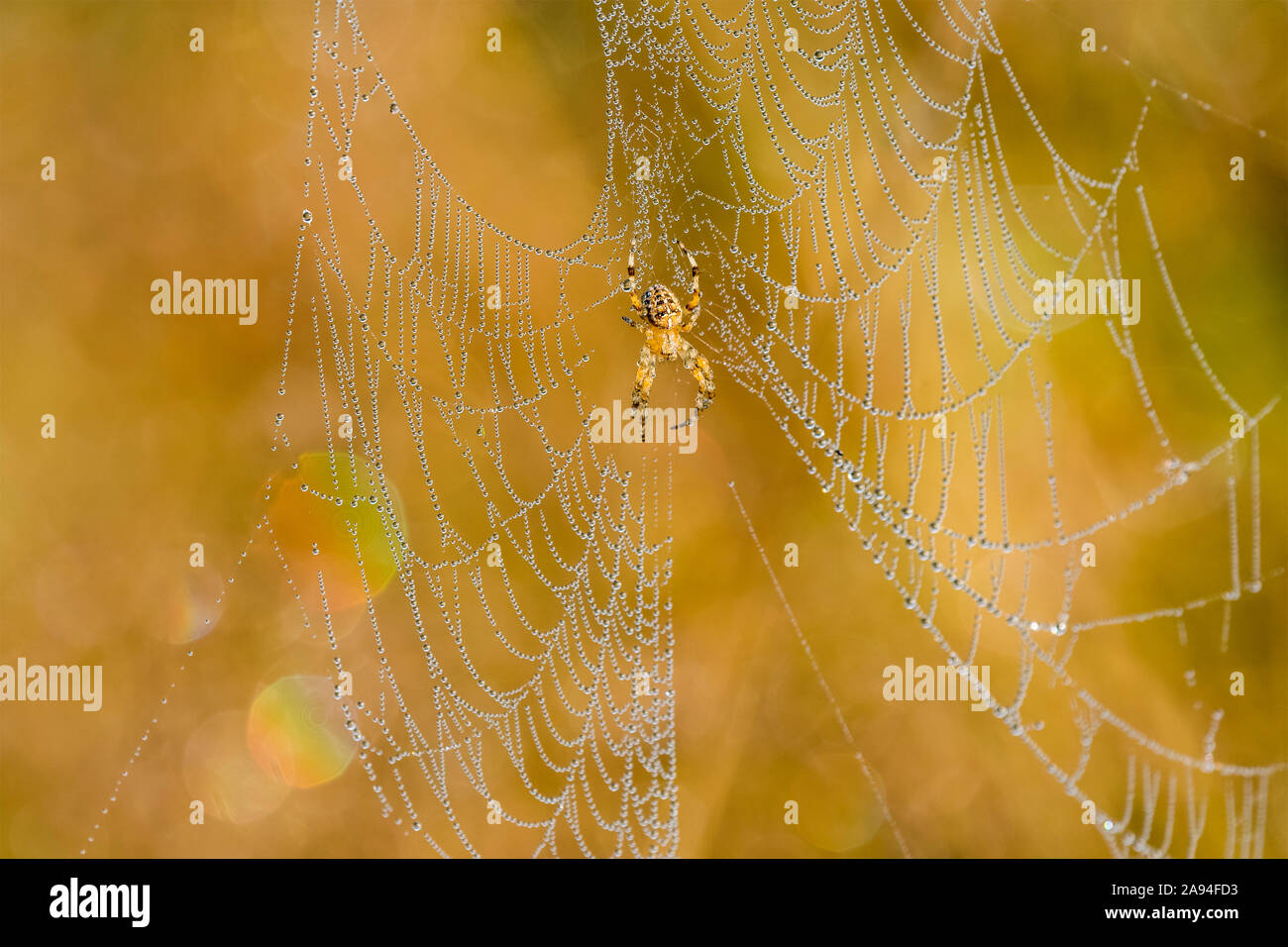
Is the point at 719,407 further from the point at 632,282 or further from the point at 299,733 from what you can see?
the point at 299,733

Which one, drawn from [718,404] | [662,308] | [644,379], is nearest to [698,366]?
[644,379]

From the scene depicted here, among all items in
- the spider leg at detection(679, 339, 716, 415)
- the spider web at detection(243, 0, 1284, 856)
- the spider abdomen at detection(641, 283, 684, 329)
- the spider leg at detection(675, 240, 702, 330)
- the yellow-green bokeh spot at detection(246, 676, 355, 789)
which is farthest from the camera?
the yellow-green bokeh spot at detection(246, 676, 355, 789)

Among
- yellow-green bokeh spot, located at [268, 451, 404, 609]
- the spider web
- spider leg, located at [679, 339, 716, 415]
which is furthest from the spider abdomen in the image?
yellow-green bokeh spot, located at [268, 451, 404, 609]

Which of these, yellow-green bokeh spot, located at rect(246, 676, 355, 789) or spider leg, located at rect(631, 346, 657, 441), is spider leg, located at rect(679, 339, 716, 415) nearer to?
spider leg, located at rect(631, 346, 657, 441)

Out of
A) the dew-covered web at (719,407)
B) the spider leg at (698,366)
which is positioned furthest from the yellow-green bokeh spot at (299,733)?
the spider leg at (698,366)

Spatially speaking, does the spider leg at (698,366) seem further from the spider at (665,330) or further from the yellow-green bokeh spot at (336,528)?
the yellow-green bokeh spot at (336,528)

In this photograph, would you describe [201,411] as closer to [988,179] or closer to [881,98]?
[881,98]

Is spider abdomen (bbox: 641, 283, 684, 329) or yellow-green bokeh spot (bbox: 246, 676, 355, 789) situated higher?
spider abdomen (bbox: 641, 283, 684, 329)
